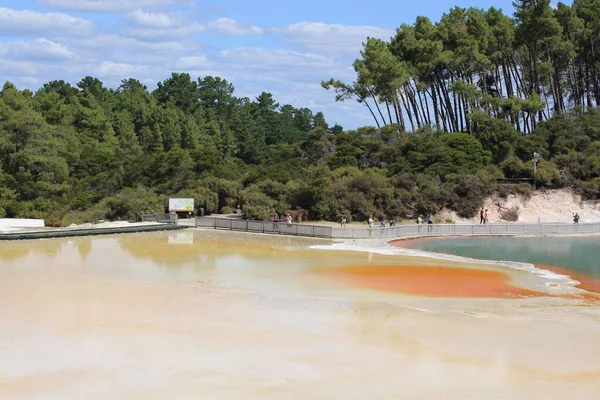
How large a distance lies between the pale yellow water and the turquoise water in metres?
5.46

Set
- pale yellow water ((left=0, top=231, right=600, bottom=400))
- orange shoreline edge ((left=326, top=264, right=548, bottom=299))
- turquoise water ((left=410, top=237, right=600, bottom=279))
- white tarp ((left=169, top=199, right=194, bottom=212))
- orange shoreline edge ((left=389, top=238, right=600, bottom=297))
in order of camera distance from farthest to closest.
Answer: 1. white tarp ((left=169, top=199, right=194, bottom=212))
2. turquoise water ((left=410, top=237, right=600, bottom=279))
3. orange shoreline edge ((left=389, top=238, right=600, bottom=297))
4. orange shoreline edge ((left=326, top=264, right=548, bottom=299))
5. pale yellow water ((left=0, top=231, right=600, bottom=400))

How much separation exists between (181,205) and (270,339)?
32556 mm

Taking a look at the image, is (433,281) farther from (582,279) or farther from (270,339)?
(270,339)

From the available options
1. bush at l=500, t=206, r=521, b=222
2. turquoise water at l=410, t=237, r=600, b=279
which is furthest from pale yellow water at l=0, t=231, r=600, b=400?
bush at l=500, t=206, r=521, b=222

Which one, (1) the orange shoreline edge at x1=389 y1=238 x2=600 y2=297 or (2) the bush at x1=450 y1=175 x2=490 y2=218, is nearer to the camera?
(1) the orange shoreline edge at x1=389 y1=238 x2=600 y2=297

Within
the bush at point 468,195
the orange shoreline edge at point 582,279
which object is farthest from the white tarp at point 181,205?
the orange shoreline edge at point 582,279

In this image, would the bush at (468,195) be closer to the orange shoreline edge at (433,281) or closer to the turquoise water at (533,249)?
the turquoise water at (533,249)

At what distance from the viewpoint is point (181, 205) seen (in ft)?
166

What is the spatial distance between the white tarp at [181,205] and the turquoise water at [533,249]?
54.1 ft

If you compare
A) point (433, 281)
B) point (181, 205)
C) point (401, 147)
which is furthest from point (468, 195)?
point (433, 281)

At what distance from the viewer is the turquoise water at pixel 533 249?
1407 inches

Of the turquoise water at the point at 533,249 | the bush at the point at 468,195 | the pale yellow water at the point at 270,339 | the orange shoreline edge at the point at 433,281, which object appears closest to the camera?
the pale yellow water at the point at 270,339

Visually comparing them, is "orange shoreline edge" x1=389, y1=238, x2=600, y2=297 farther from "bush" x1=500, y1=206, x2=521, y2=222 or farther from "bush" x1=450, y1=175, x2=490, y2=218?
"bush" x1=500, y1=206, x2=521, y2=222

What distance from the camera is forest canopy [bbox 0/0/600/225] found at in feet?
175
